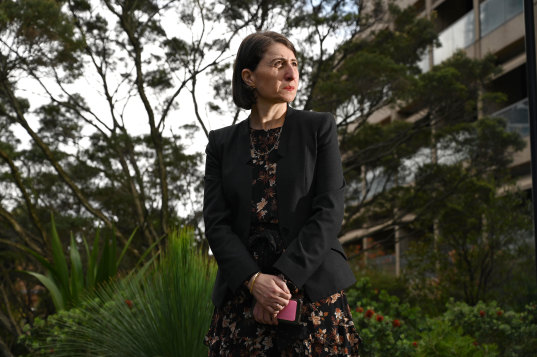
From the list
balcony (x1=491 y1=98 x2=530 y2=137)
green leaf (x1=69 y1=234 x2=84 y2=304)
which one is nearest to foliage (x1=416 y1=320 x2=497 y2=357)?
green leaf (x1=69 y1=234 x2=84 y2=304)

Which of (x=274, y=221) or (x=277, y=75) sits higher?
(x=277, y=75)

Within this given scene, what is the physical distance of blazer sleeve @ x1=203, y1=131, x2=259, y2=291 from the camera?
1828 millimetres

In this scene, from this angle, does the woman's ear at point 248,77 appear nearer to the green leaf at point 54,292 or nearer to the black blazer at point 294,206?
the black blazer at point 294,206

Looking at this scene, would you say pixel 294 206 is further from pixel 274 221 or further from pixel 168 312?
pixel 168 312

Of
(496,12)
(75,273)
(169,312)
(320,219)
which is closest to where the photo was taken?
(320,219)

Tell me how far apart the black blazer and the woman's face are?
8cm

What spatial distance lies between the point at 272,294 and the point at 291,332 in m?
0.13

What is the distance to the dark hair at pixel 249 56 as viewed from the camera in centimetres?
207

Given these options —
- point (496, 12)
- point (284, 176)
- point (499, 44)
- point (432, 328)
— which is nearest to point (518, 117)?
point (499, 44)

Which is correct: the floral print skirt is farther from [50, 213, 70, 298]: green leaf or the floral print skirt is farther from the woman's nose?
[50, 213, 70, 298]: green leaf

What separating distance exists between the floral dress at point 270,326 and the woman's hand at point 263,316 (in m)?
0.03

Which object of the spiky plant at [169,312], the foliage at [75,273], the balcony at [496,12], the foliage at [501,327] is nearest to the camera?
the spiky plant at [169,312]

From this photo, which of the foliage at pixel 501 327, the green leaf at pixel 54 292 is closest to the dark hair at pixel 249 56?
the foliage at pixel 501 327

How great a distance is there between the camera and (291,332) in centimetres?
179
